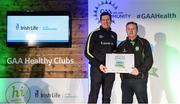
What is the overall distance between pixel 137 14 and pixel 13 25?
6.72ft

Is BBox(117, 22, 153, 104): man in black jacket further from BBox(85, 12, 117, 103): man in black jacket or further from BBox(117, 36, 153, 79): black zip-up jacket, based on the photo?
BBox(85, 12, 117, 103): man in black jacket

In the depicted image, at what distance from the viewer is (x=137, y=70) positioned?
20.4 ft

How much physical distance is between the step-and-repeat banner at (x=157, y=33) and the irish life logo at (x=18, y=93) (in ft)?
4.70

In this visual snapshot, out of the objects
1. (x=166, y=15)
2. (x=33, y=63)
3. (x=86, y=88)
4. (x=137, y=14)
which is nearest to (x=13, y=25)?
(x=33, y=63)

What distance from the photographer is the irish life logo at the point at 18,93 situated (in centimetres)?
674

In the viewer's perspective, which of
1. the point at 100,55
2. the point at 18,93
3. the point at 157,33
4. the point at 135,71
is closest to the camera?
the point at 135,71

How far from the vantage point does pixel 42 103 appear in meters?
6.74

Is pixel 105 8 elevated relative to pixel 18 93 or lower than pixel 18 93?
elevated

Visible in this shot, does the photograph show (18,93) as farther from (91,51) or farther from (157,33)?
(157,33)

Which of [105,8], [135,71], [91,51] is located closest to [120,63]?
[135,71]

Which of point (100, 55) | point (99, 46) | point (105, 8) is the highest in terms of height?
point (105, 8)

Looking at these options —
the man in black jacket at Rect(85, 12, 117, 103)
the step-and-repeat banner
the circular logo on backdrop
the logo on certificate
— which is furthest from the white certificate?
the circular logo on backdrop

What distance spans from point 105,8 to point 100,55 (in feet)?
2.76

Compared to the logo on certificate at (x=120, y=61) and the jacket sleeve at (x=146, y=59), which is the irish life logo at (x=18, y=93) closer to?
the logo on certificate at (x=120, y=61)
